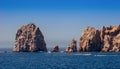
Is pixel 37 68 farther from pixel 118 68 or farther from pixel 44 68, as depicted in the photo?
pixel 118 68

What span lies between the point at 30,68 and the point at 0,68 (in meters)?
6.78

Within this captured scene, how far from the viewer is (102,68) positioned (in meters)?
90.4

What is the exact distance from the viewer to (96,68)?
9050 cm

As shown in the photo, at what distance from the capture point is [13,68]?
90.6 meters

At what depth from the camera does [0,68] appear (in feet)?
294

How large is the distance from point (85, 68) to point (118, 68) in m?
7.17

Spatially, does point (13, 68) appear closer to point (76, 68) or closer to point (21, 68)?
point (21, 68)

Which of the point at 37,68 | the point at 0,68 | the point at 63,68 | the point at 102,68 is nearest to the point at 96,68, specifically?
the point at 102,68

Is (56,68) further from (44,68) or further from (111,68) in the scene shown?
(111,68)

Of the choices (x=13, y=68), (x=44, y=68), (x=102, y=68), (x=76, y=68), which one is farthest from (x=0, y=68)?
(x=102, y=68)

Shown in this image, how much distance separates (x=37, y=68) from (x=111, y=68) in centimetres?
1602


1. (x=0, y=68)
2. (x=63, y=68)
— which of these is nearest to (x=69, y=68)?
(x=63, y=68)

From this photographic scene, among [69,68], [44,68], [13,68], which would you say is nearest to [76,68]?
[69,68]

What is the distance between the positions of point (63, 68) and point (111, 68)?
1022 centimetres
